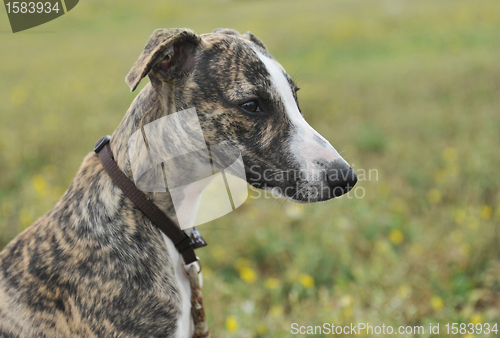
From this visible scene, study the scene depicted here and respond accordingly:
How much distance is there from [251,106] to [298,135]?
31 centimetres

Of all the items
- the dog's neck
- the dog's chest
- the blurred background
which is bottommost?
the blurred background

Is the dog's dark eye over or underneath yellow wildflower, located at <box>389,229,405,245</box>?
over

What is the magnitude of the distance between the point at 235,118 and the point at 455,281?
2.59 m

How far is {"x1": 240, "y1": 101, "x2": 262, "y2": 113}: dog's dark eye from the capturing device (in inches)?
84.4

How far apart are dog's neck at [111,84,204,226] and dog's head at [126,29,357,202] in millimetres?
11

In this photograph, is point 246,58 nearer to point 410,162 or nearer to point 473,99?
point 410,162

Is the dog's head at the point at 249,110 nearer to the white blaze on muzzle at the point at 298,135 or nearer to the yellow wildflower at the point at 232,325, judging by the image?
the white blaze on muzzle at the point at 298,135

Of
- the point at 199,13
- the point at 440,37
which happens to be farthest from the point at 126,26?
the point at 440,37

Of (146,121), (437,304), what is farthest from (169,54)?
(437,304)

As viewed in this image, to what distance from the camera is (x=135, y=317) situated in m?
1.93

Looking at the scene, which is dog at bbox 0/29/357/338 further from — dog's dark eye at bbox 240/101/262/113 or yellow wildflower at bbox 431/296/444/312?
yellow wildflower at bbox 431/296/444/312

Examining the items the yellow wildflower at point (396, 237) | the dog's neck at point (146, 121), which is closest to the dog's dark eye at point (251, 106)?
the dog's neck at point (146, 121)

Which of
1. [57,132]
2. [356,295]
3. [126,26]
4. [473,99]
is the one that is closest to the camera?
[356,295]

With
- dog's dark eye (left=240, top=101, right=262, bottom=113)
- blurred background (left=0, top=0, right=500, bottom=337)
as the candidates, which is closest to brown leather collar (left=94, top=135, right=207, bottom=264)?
dog's dark eye (left=240, top=101, right=262, bottom=113)
